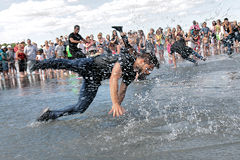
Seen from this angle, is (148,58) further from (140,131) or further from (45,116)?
(45,116)

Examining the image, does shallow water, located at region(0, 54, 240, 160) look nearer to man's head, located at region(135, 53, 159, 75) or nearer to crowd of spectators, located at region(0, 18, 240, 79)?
man's head, located at region(135, 53, 159, 75)

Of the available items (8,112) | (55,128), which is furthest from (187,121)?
(8,112)

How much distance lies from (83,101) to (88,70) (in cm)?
56

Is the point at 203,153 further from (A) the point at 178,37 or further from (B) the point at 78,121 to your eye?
(A) the point at 178,37

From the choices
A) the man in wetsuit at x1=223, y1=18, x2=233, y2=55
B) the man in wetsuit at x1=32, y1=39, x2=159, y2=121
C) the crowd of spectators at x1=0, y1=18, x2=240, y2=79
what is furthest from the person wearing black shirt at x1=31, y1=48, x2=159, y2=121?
the man in wetsuit at x1=223, y1=18, x2=233, y2=55

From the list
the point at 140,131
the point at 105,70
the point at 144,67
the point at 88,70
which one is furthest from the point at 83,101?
the point at 144,67

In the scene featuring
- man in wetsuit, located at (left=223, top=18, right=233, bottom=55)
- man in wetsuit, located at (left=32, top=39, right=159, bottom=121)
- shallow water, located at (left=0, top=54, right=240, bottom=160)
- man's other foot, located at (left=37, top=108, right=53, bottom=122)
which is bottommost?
shallow water, located at (left=0, top=54, right=240, bottom=160)

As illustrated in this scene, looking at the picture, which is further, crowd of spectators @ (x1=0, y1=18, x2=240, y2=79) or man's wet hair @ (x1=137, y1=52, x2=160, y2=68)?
crowd of spectators @ (x1=0, y1=18, x2=240, y2=79)

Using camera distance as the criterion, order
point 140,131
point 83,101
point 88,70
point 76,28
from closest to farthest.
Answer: point 140,131 < point 88,70 < point 83,101 < point 76,28

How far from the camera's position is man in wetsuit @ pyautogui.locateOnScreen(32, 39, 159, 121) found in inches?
159

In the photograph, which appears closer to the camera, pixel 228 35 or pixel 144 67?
pixel 144 67

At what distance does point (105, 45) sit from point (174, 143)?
517 inches

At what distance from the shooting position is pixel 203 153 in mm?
3029

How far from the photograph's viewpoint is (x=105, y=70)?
182 inches
